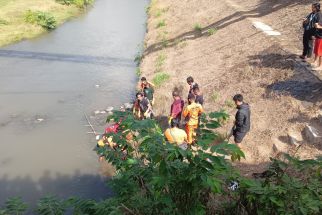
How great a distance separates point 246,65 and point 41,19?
64.3ft

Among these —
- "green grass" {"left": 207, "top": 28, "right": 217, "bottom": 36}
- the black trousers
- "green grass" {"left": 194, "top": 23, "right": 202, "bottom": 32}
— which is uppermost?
"green grass" {"left": 194, "top": 23, "right": 202, "bottom": 32}

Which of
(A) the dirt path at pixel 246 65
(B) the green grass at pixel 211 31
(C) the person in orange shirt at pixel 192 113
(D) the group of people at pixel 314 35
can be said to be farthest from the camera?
(B) the green grass at pixel 211 31

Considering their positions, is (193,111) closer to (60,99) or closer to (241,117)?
(241,117)

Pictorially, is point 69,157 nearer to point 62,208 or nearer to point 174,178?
point 62,208

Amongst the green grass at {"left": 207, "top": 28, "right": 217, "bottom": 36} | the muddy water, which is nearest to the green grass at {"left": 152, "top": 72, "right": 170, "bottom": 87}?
the muddy water

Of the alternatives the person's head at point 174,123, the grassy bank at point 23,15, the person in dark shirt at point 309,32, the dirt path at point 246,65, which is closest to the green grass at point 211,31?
the dirt path at point 246,65

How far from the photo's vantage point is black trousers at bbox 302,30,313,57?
12.3 metres

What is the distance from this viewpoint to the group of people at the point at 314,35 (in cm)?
1150

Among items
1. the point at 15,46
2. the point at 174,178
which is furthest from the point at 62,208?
the point at 15,46

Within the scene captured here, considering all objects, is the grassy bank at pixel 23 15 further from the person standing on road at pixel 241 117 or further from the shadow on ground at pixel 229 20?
the person standing on road at pixel 241 117

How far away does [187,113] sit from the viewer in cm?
945

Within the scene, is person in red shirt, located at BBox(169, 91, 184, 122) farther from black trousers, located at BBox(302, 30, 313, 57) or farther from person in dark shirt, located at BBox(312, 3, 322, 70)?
black trousers, located at BBox(302, 30, 313, 57)

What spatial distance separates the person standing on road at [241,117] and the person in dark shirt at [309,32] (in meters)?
4.49

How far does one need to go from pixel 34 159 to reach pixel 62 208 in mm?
7179
